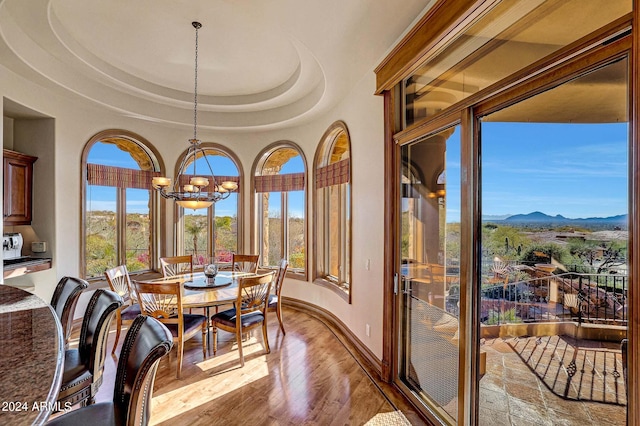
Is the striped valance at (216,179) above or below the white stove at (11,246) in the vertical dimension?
above

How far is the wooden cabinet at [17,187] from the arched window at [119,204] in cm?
59

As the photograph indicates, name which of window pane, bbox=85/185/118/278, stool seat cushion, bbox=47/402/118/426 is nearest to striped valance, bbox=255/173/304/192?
window pane, bbox=85/185/118/278

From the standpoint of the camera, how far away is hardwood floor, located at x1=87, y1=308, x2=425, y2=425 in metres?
2.35

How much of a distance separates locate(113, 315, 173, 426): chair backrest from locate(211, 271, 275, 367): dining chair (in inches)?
68.0

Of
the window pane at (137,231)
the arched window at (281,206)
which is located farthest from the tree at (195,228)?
the arched window at (281,206)

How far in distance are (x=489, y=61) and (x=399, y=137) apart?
3.12ft

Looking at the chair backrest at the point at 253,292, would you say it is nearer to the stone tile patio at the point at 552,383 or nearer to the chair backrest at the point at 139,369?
the chair backrest at the point at 139,369

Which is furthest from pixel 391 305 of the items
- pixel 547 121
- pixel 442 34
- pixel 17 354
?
pixel 17 354

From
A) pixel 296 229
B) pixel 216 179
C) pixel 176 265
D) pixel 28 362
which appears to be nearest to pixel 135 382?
pixel 28 362

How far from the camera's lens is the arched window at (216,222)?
18.4 ft

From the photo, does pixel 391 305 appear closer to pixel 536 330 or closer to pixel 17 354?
pixel 536 330

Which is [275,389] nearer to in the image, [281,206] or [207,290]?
[207,290]

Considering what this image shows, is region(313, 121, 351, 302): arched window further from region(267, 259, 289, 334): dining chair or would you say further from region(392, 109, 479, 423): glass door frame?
region(392, 109, 479, 423): glass door frame

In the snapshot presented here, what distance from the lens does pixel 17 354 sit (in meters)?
1.09
